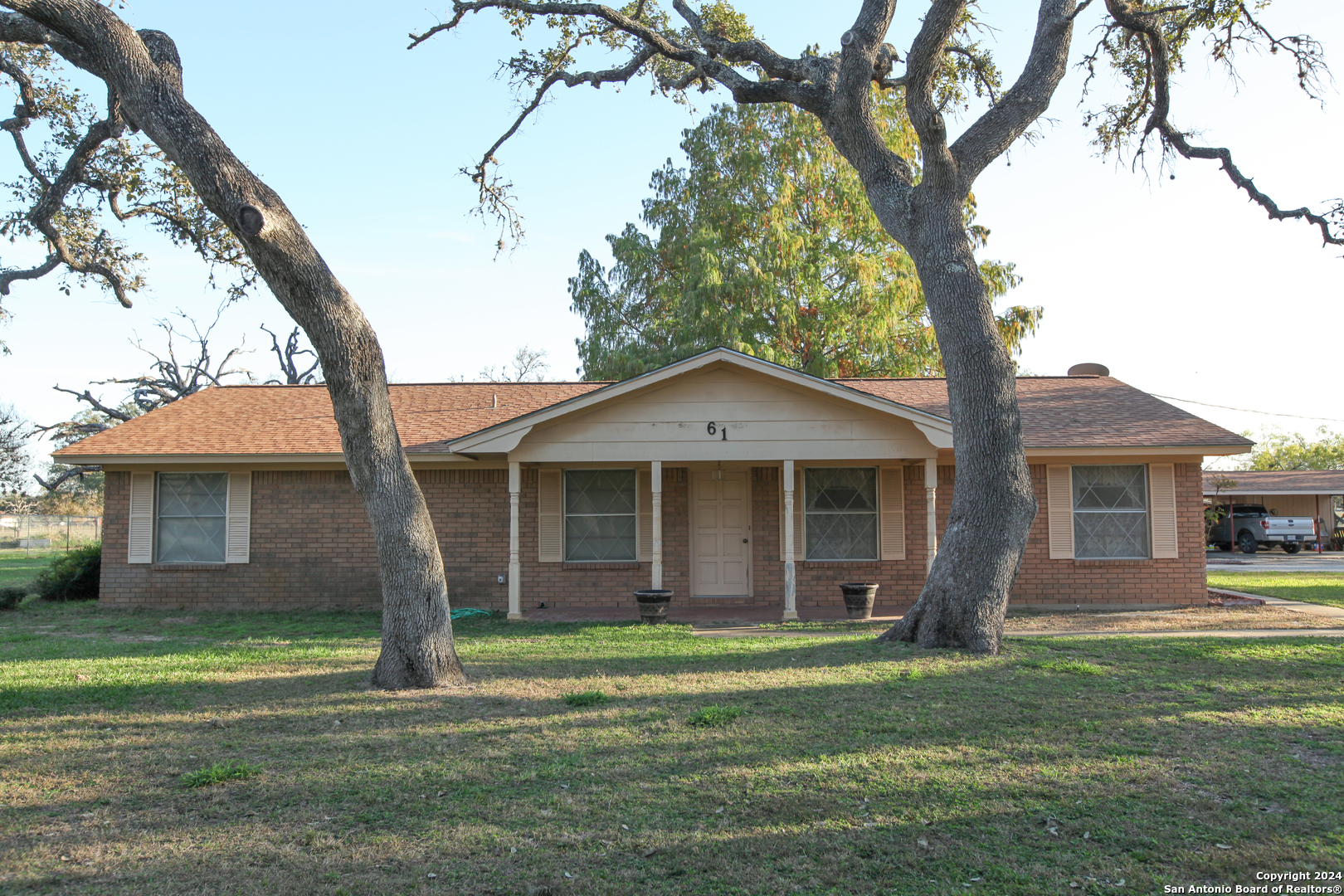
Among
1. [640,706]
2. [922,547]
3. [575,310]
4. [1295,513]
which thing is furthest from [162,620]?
[1295,513]

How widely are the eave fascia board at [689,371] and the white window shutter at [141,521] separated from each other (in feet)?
18.9

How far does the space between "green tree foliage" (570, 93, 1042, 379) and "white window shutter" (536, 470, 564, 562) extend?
1118cm

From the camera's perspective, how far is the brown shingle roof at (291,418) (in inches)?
541

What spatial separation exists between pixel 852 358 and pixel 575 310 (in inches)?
351

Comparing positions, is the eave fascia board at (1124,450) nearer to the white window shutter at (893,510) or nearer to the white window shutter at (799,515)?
the white window shutter at (893,510)

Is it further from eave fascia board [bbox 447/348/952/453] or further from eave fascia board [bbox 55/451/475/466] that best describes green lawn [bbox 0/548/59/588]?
eave fascia board [bbox 447/348/952/453]

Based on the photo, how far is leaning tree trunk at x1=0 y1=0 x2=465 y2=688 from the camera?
694 centimetres

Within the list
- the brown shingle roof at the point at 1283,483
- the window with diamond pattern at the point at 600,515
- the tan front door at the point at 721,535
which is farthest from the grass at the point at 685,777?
the brown shingle roof at the point at 1283,483

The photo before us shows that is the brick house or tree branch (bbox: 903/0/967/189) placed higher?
tree branch (bbox: 903/0/967/189)

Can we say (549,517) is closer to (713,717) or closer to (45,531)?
(713,717)

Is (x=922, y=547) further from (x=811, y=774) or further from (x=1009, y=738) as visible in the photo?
(x=811, y=774)

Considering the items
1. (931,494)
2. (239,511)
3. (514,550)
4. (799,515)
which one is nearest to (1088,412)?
(931,494)

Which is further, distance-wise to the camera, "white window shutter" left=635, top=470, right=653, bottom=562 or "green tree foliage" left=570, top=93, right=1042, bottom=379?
"green tree foliage" left=570, top=93, right=1042, bottom=379

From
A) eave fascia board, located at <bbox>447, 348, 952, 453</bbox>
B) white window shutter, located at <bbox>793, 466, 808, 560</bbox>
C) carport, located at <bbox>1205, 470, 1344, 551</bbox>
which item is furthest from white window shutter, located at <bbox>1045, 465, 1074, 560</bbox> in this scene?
carport, located at <bbox>1205, 470, 1344, 551</bbox>
